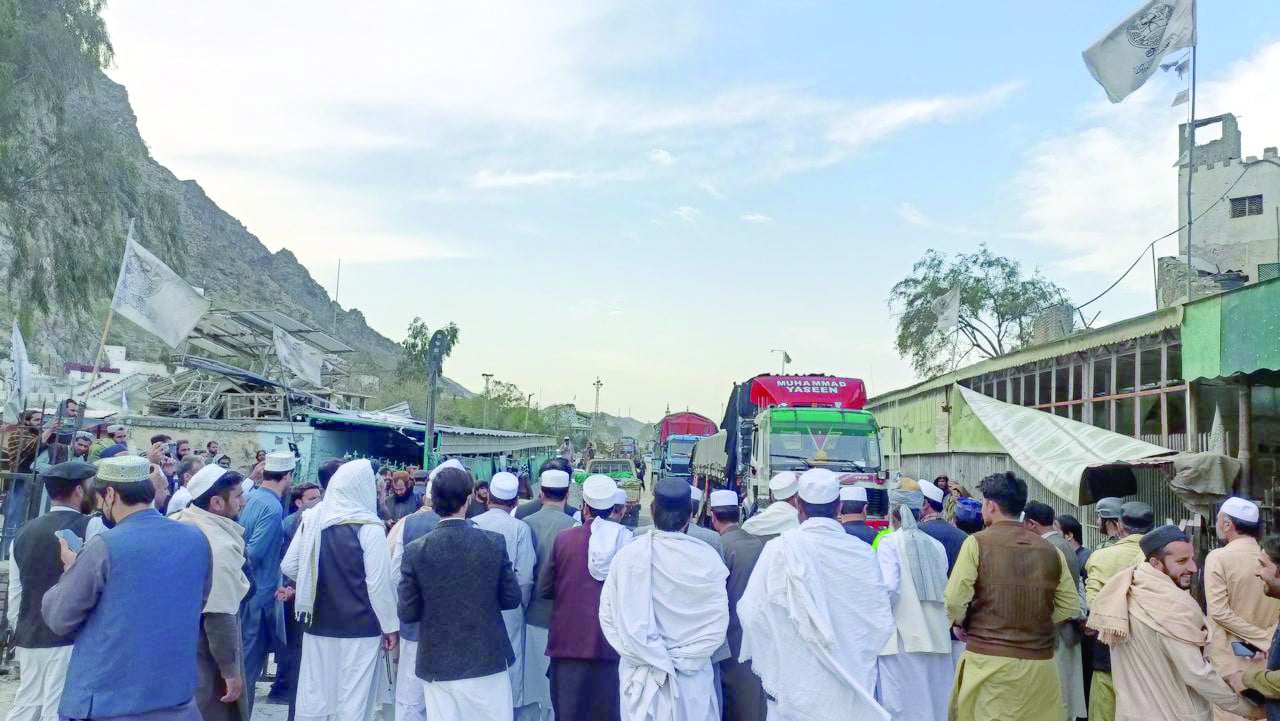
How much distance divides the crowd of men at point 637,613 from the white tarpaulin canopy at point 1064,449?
3463 mm

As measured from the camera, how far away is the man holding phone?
4973 mm

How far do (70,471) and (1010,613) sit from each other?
523 centimetres

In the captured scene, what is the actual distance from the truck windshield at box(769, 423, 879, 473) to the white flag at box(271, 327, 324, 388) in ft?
39.5

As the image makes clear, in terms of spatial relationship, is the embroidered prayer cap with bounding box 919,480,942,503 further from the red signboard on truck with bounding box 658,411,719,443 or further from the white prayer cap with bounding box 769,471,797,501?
the red signboard on truck with bounding box 658,411,719,443

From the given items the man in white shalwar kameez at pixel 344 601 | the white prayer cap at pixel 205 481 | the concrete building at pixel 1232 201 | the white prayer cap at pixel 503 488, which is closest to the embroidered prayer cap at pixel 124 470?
the white prayer cap at pixel 205 481

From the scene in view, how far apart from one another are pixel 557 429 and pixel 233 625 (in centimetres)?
6884

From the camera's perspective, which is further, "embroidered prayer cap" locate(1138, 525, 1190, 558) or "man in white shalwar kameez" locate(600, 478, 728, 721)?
"embroidered prayer cap" locate(1138, 525, 1190, 558)

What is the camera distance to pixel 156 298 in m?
13.6

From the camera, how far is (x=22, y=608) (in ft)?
16.5

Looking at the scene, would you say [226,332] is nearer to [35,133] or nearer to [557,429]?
[35,133]

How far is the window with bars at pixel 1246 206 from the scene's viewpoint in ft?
126

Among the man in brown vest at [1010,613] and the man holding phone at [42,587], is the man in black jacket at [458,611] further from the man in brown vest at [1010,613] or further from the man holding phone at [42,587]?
the man in brown vest at [1010,613]

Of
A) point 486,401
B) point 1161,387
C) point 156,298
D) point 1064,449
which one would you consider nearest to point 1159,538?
point 1064,449

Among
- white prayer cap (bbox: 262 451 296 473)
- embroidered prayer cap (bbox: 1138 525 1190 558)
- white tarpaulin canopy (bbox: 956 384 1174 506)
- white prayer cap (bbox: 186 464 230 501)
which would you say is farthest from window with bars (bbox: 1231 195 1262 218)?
white prayer cap (bbox: 186 464 230 501)
